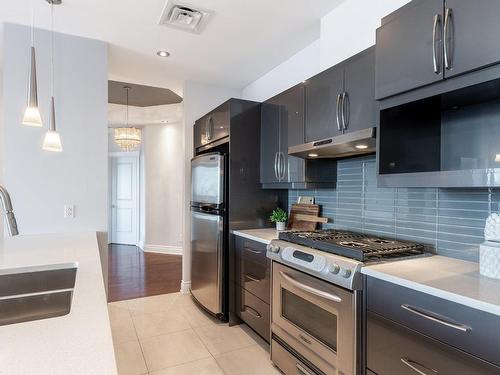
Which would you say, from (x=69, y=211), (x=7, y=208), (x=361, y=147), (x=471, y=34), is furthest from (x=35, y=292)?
(x=471, y=34)

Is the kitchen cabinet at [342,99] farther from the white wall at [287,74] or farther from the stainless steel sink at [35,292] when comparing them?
the stainless steel sink at [35,292]

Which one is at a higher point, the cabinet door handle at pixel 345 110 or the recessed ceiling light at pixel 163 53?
the recessed ceiling light at pixel 163 53

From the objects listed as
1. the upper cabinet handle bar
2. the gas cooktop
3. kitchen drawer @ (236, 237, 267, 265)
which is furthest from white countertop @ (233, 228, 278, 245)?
the upper cabinet handle bar

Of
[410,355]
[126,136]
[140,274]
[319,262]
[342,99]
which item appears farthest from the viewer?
[126,136]

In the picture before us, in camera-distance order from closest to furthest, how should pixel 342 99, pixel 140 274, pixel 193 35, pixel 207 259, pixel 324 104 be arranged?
pixel 342 99 → pixel 324 104 → pixel 193 35 → pixel 207 259 → pixel 140 274

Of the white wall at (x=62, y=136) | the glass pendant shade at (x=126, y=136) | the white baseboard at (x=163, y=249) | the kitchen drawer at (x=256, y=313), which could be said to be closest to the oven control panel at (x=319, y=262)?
the kitchen drawer at (x=256, y=313)

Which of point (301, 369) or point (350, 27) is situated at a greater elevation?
point (350, 27)

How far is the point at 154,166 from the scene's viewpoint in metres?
6.25

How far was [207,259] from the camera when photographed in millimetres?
3191

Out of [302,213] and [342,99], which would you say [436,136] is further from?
[302,213]

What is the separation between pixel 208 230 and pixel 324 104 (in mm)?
1694

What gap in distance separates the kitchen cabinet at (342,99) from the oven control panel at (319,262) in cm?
79

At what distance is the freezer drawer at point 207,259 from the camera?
298 cm

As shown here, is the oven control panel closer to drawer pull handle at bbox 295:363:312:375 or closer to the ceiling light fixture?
drawer pull handle at bbox 295:363:312:375
